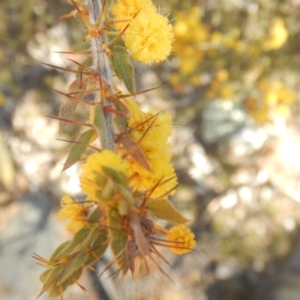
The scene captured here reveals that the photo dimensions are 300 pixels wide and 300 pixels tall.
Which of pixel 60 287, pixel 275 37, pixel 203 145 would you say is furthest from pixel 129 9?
pixel 203 145

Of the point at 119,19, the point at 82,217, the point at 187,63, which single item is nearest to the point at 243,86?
the point at 187,63

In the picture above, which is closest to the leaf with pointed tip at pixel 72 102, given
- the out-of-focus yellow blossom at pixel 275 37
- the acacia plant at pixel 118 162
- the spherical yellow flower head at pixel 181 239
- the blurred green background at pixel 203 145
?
the acacia plant at pixel 118 162

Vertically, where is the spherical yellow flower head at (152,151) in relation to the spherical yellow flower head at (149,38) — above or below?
below

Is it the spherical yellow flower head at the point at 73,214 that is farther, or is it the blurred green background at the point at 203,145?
the blurred green background at the point at 203,145

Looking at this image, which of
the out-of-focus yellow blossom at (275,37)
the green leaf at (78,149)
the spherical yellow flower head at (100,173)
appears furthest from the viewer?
the out-of-focus yellow blossom at (275,37)

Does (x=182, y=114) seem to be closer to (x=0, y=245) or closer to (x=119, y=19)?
(x=0, y=245)

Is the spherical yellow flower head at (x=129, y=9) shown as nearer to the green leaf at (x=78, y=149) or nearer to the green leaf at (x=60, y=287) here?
the green leaf at (x=78, y=149)

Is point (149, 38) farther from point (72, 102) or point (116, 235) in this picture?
point (116, 235)

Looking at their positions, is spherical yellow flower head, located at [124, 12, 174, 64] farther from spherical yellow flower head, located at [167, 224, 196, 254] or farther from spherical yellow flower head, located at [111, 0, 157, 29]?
spherical yellow flower head, located at [167, 224, 196, 254]
